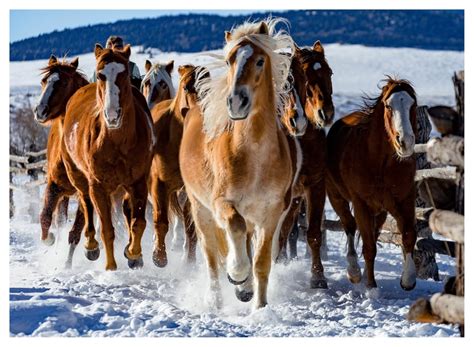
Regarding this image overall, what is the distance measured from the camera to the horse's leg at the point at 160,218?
30.3 ft

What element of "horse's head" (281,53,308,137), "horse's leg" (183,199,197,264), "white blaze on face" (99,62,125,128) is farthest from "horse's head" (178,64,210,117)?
"horse's head" (281,53,308,137)

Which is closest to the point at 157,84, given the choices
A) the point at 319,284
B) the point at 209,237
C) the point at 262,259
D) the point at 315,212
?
the point at 315,212

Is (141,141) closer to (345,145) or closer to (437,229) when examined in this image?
(345,145)

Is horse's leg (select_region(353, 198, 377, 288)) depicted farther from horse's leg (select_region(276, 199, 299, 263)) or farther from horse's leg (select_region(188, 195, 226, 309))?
horse's leg (select_region(188, 195, 226, 309))

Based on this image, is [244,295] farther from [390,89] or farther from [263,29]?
[390,89]

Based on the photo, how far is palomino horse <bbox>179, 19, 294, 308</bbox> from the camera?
6.55m

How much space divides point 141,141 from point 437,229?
4435 millimetres

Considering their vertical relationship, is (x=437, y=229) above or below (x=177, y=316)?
above

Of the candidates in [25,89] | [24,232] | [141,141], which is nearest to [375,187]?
[141,141]

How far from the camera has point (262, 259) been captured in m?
6.95

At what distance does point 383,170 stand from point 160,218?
2960 millimetres
